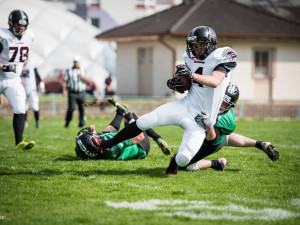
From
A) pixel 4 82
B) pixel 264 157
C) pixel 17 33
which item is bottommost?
pixel 264 157

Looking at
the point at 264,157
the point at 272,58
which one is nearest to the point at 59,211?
the point at 264,157

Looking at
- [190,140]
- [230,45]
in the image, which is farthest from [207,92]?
[230,45]

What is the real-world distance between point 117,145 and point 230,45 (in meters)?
14.3

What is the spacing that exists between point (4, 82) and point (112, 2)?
1345 inches

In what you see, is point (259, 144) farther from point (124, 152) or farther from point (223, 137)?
point (124, 152)

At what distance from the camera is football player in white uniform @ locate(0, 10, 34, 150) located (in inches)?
279

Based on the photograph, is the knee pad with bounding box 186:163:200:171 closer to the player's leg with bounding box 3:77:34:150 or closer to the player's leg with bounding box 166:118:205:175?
the player's leg with bounding box 166:118:205:175

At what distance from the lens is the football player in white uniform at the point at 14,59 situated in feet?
23.3

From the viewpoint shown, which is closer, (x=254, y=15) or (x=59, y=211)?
(x=59, y=211)

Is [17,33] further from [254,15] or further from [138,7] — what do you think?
[138,7]

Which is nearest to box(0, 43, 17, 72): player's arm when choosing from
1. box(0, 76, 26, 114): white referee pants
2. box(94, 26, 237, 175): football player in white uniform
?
box(0, 76, 26, 114): white referee pants

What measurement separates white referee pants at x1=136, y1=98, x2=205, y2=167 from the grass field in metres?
0.29

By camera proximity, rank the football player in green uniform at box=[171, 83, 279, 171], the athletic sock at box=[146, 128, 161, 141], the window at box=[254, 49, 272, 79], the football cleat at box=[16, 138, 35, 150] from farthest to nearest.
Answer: the window at box=[254, 49, 272, 79]
the football cleat at box=[16, 138, 35, 150]
the athletic sock at box=[146, 128, 161, 141]
the football player in green uniform at box=[171, 83, 279, 171]

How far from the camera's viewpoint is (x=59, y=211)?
421cm
